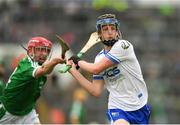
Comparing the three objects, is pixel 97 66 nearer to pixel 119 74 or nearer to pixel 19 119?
pixel 119 74

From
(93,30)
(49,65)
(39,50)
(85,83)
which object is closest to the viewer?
(49,65)

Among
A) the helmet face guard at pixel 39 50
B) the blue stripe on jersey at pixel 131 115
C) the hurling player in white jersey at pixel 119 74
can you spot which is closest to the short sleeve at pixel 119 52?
the hurling player in white jersey at pixel 119 74

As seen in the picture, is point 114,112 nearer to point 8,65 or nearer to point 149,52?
point 8,65

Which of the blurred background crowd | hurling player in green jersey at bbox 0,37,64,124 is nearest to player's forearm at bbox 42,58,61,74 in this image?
hurling player in green jersey at bbox 0,37,64,124

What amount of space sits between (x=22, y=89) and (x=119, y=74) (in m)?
1.44

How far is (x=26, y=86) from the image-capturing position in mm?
10727

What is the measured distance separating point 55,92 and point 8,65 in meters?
1.67

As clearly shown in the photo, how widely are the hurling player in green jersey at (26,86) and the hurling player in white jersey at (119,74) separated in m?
0.68

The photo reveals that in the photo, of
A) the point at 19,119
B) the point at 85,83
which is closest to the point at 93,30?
the point at 19,119

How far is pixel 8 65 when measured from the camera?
22.5 meters

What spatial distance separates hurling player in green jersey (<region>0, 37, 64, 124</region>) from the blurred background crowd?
9373mm

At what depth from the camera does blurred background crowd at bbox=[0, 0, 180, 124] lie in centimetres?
2175

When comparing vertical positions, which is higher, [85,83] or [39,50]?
[39,50]

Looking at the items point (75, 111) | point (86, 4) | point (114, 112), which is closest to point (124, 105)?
point (114, 112)
